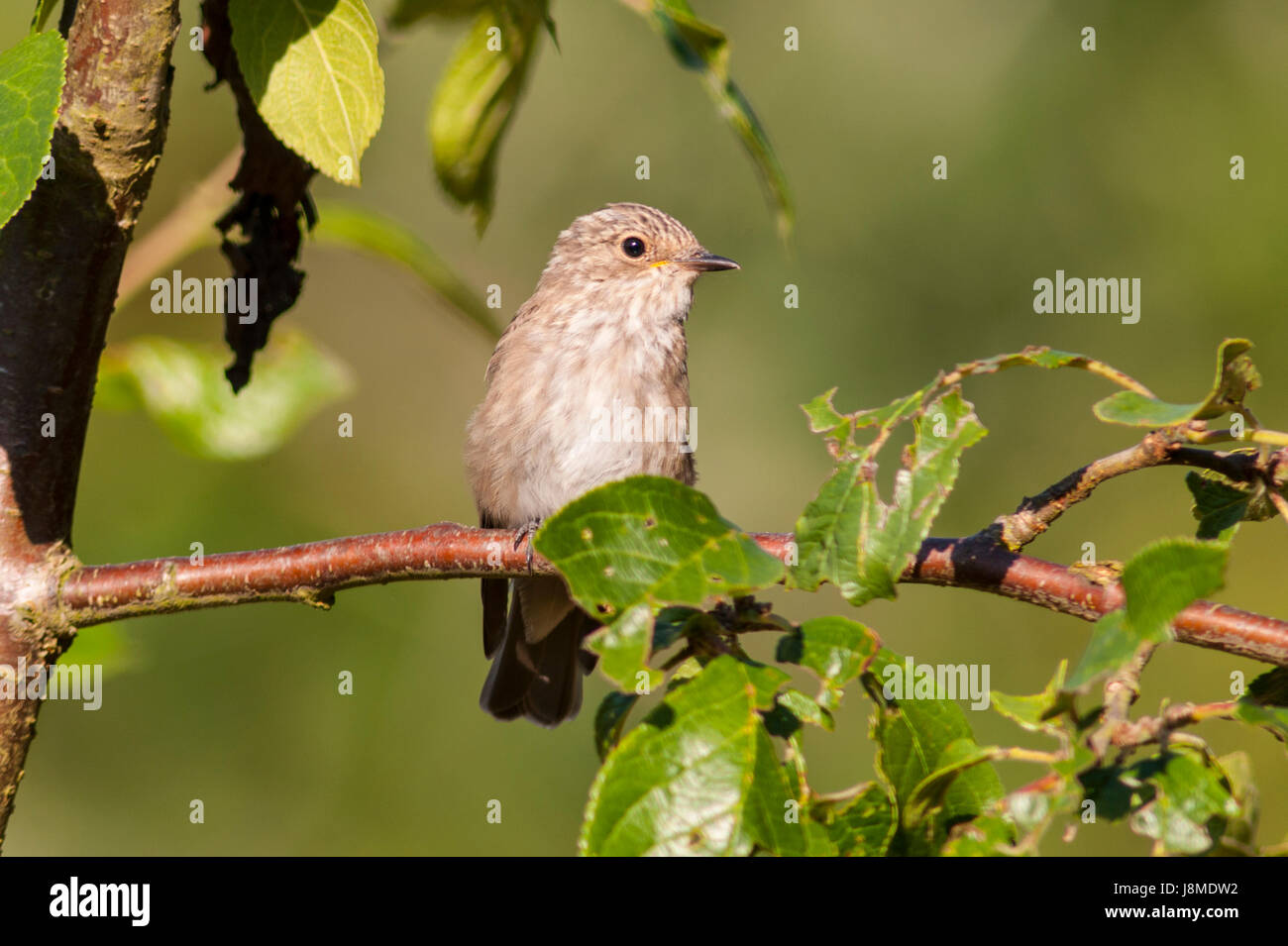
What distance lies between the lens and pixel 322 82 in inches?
98.2

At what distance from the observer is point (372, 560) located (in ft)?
9.11

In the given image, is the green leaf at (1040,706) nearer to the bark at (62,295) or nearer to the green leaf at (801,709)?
the green leaf at (801,709)

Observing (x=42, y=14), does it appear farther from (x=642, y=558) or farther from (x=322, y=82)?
(x=642, y=558)

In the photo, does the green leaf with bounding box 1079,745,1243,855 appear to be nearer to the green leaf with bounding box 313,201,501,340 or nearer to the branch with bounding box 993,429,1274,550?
the branch with bounding box 993,429,1274,550

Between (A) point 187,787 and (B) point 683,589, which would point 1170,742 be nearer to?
(B) point 683,589

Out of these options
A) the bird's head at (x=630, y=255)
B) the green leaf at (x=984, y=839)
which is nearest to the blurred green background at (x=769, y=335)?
the bird's head at (x=630, y=255)

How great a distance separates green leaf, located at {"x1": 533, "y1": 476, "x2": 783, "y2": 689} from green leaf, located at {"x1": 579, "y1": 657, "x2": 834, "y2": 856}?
4.6 inches

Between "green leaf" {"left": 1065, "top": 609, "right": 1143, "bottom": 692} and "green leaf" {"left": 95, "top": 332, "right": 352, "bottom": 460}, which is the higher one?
"green leaf" {"left": 95, "top": 332, "right": 352, "bottom": 460}

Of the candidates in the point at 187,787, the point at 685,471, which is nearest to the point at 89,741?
Answer: the point at 187,787


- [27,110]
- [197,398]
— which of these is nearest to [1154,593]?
[27,110]

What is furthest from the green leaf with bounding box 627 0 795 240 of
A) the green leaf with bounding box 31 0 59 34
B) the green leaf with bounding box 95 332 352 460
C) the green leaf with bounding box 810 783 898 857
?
the green leaf with bounding box 95 332 352 460

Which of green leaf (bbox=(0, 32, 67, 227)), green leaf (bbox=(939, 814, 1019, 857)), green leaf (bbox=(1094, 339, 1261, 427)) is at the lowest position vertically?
green leaf (bbox=(939, 814, 1019, 857))

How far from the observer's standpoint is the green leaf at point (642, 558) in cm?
199

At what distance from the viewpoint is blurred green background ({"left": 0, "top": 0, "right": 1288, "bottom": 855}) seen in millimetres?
6926
